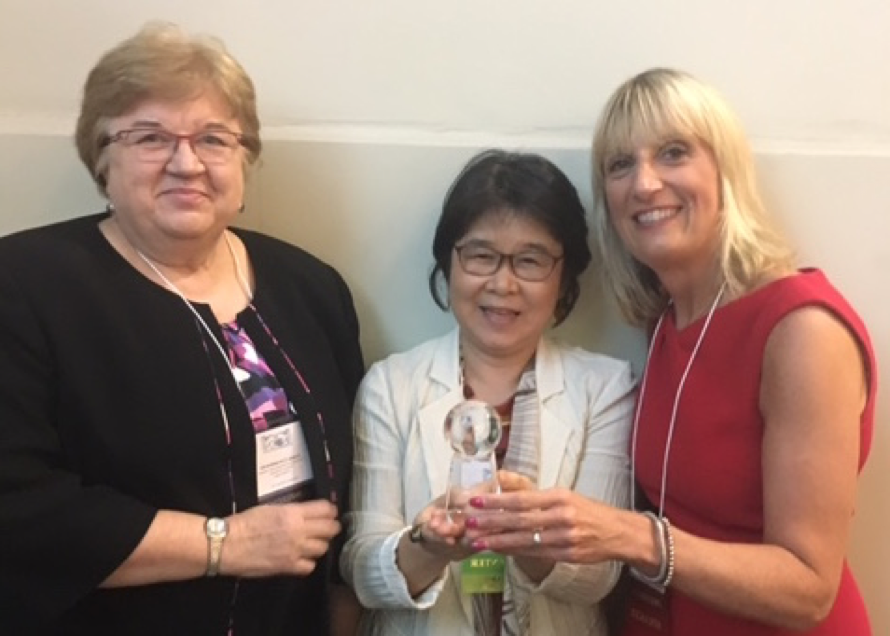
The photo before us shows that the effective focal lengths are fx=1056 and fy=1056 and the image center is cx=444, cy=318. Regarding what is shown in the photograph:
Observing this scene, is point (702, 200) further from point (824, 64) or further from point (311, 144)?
point (311, 144)

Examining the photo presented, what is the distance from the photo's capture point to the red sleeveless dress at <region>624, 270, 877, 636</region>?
5.55 ft

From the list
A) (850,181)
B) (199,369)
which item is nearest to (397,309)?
(199,369)

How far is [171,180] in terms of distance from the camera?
5.56ft

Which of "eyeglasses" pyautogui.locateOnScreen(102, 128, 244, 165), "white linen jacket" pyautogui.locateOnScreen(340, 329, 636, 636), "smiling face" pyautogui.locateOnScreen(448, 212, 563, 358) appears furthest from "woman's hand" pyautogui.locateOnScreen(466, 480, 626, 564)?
"eyeglasses" pyautogui.locateOnScreen(102, 128, 244, 165)

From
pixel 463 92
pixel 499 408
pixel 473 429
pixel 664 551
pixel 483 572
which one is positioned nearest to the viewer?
pixel 473 429

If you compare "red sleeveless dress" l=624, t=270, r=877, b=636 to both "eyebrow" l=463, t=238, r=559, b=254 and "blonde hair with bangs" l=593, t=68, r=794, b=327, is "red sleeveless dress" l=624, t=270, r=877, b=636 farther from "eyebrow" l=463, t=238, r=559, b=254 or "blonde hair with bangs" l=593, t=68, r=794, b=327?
"eyebrow" l=463, t=238, r=559, b=254

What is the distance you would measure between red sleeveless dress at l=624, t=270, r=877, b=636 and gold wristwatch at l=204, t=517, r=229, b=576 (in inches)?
29.2

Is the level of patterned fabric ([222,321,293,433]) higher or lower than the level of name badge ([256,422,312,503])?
higher

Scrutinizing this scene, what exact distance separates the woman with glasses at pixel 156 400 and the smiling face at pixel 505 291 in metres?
0.32

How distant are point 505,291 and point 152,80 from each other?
0.70 meters

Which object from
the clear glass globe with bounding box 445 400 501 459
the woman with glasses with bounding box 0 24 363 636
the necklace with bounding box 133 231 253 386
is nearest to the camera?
the clear glass globe with bounding box 445 400 501 459

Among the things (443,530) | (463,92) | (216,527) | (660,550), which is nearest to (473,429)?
(443,530)

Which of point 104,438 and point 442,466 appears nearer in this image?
point 104,438

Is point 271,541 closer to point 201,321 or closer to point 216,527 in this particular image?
point 216,527
